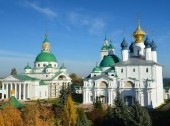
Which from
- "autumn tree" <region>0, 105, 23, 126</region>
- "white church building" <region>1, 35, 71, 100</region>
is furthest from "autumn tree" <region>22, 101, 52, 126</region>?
"white church building" <region>1, 35, 71, 100</region>

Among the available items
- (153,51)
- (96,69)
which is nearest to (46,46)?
(96,69)

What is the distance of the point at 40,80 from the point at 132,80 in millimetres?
20654

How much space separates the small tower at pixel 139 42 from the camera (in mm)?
47469

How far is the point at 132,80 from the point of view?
41531 mm

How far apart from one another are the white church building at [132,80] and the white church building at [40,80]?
470 inches

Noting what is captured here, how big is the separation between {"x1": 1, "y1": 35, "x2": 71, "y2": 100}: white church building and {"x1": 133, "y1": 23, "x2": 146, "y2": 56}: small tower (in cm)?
1625

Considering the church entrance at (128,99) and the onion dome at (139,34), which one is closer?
the church entrance at (128,99)

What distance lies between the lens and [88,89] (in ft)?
144

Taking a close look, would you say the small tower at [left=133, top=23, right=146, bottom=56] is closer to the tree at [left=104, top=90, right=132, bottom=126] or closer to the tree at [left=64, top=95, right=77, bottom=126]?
the tree at [left=104, top=90, right=132, bottom=126]

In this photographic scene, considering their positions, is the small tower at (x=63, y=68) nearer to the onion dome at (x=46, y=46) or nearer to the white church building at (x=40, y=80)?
the white church building at (x=40, y=80)

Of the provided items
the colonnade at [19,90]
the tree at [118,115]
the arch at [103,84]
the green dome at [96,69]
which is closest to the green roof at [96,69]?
the green dome at [96,69]

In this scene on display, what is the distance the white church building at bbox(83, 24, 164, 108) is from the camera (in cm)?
4103

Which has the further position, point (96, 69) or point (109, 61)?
point (109, 61)

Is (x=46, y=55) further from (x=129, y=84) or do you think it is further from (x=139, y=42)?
(x=129, y=84)
